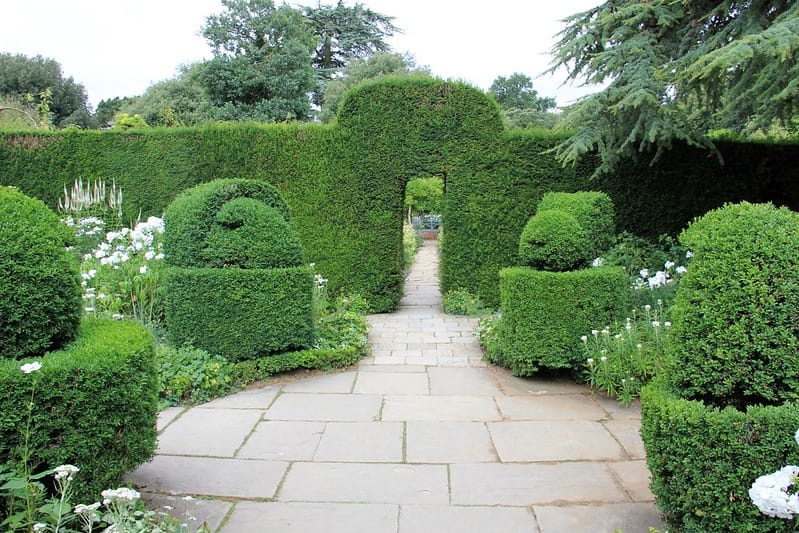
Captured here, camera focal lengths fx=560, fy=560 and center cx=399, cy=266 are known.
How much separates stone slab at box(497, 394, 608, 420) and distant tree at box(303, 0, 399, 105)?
917 inches

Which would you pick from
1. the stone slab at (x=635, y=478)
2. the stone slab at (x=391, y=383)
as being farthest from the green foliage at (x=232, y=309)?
the stone slab at (x=635, y=478)

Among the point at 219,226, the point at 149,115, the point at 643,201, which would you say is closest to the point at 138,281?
the point at 219,226

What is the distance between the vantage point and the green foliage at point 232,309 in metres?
4.70

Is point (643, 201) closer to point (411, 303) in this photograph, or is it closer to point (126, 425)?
point (411, 303)

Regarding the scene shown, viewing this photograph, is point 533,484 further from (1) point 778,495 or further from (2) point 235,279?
(2) point 235,279

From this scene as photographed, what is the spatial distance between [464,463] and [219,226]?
9.88 feet

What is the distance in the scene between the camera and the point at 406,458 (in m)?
3.21

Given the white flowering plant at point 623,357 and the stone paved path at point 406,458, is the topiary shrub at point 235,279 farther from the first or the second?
the white flowering plant at point 623,357

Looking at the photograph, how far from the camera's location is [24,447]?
202cm

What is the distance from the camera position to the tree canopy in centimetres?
492

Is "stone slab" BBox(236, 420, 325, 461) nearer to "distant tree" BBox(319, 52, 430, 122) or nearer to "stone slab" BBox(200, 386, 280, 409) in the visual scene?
"stone slab" BBox(200, 386, 280, 409)

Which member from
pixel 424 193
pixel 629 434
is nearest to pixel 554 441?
pixel 629 434

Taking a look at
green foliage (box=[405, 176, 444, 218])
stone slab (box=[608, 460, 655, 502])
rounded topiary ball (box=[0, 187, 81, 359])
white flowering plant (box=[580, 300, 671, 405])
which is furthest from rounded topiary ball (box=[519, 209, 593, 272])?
green foliage (box=[405, 176, 444, 218])

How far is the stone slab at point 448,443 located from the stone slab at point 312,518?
628mm
